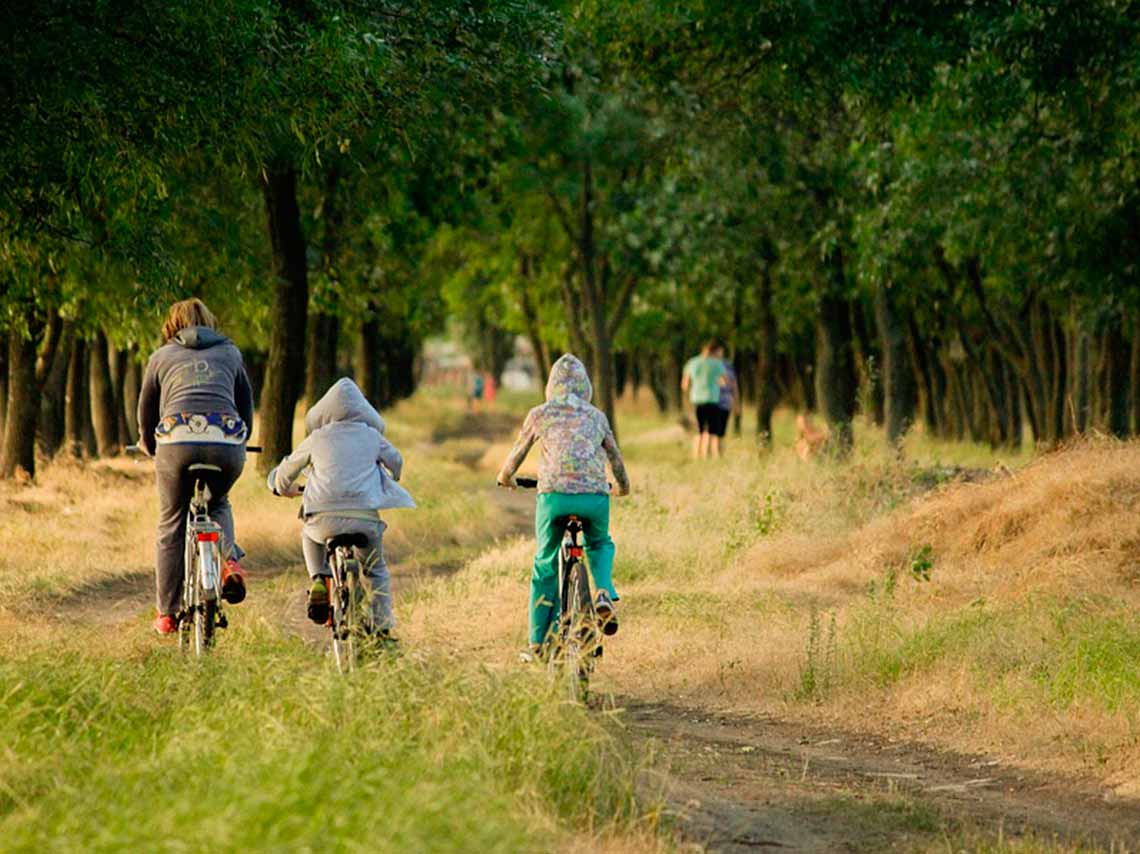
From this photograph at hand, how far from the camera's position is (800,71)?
53.2 feet

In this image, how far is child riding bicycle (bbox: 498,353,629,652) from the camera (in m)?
10.9

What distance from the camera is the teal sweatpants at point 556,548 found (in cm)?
1084

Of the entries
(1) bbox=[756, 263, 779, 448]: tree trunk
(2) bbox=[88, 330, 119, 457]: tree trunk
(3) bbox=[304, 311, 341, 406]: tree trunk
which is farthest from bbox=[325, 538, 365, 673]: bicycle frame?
(1) bbox=[756, 263, 779, 448]: tree trunk

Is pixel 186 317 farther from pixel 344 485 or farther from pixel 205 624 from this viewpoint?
pixel 205 624

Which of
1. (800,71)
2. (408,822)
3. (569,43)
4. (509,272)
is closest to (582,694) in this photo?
(408,822)

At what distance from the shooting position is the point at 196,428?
36.0 ft

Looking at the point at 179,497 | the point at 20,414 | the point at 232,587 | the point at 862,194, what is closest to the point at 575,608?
the point at 232,587

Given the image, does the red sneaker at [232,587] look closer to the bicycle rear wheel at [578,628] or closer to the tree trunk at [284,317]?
the bicycle rear wheel at [578,628]

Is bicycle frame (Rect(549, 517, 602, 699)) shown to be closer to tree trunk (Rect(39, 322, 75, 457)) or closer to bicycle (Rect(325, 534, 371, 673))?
bicycle (Rect(325, 534, 371, 673))

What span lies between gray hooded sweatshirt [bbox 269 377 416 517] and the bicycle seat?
15 centimetres

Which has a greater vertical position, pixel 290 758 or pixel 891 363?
pixel 891 363

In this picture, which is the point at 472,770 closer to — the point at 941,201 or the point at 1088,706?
the point at 1088,706

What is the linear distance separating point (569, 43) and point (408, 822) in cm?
1400

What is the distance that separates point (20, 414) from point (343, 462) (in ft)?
48.8
